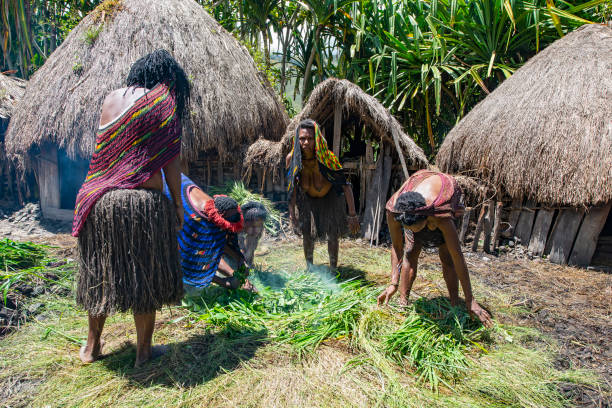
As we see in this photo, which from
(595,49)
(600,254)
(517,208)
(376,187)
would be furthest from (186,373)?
(595,49)

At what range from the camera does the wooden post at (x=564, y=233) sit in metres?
5.02

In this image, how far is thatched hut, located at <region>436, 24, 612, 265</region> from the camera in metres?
4.81

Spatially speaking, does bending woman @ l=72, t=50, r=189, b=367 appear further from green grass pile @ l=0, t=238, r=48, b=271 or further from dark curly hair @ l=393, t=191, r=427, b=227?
green grass pile @ l=0, t=238, r=48, b=271

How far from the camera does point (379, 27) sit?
9.30 meters

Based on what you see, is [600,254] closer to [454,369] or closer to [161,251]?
[454,369]

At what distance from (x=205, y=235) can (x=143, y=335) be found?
3.20ft

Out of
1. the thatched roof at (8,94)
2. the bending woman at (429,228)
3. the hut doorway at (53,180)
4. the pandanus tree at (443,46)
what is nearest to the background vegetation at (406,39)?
the pandanus tree at (443,46)

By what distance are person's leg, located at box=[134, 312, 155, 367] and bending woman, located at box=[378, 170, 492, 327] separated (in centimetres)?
170

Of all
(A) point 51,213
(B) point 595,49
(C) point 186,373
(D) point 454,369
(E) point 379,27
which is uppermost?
(E) point 379,27

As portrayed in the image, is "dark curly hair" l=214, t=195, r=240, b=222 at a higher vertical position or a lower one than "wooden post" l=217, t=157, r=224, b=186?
higher

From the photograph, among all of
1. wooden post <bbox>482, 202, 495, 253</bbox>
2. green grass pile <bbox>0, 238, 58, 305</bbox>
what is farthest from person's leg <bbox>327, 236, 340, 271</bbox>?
wooden post <bbox>482, 202, 495, 253</bbox>

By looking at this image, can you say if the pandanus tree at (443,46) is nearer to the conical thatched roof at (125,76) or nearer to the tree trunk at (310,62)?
the tree trunk at (310,62)

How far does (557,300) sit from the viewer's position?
370 centimetres

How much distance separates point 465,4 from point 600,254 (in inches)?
244
